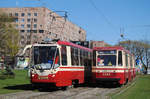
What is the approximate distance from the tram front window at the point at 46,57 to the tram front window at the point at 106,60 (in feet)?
19.5

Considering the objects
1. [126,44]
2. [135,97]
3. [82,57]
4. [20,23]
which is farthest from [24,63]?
[135,97]

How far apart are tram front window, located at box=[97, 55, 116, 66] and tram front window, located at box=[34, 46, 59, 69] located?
234 inches

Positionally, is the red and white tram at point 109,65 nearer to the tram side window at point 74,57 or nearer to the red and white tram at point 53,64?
the tram side window at point 74,57

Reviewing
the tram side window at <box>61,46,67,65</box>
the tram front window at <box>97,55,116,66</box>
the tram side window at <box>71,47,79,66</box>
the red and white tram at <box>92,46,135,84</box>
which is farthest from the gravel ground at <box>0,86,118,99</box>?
→ the tram front window at <box>97,55,116,66</box>

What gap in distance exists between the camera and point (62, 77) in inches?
720

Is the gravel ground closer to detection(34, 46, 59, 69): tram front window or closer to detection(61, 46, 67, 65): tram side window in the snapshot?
detection(34, 46, 59, 69): tram front window

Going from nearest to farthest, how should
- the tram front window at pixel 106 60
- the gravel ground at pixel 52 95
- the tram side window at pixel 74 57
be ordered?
the gravel ground at pixel 52 95 → the tram side window at pixel 74 57 → the tram front window at pixel 106 60

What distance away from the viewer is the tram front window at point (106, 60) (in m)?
22.5

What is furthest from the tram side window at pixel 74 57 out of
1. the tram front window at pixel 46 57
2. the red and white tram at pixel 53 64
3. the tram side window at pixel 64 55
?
the tram front window at pixel 46 57

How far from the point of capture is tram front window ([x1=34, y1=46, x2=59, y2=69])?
17688mm

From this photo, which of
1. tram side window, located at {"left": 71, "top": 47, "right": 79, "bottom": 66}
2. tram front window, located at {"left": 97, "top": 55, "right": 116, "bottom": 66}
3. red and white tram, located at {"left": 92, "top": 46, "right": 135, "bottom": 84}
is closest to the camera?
tram side window, located at {"left": 71, "top": 47, "right": 79, "bottom": 66}

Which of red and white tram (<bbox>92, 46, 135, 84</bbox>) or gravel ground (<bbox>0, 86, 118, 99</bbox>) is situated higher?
red and white tram (<bbox>92, 46, 135, 84</bbox>)

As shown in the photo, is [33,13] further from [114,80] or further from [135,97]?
[135,97]

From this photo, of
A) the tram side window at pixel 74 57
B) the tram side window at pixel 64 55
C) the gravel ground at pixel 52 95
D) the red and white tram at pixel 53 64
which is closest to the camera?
the gravel ground at pixel 52 95
